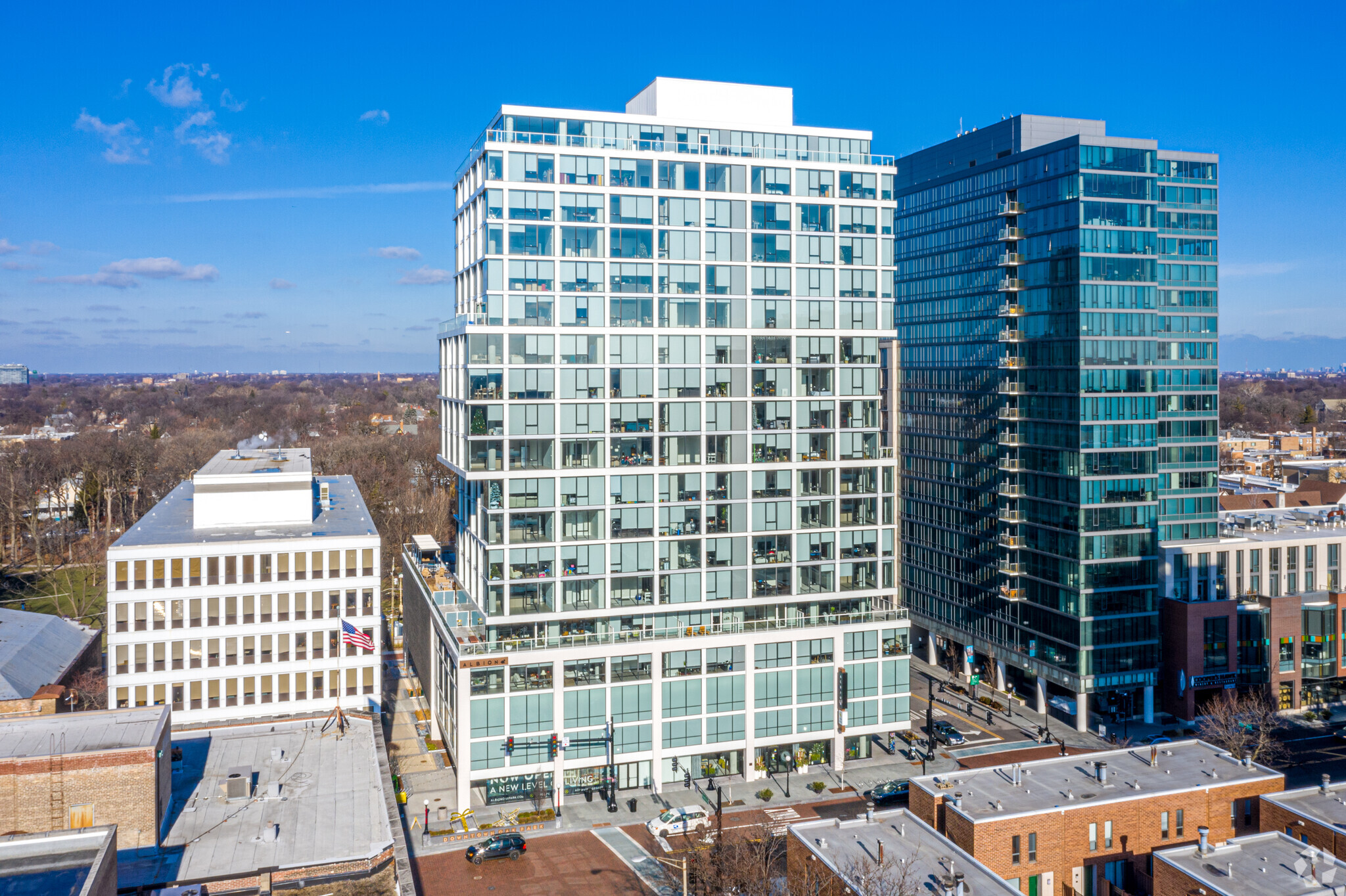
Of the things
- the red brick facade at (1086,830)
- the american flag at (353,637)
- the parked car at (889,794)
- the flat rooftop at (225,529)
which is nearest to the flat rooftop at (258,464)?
the flat rooftop at (225,529)

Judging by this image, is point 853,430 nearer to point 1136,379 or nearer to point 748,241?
point 748,241

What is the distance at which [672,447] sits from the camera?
70.4 meters

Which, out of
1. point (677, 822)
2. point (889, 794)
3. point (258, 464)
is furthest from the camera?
point (258, 464)

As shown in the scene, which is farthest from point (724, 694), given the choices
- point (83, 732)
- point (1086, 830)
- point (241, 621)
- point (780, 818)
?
point (83, 732)

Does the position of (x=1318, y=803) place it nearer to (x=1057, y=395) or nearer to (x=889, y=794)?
(x=889, y=794)

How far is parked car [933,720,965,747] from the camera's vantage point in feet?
248

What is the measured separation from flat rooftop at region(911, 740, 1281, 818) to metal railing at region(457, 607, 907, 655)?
20.0m

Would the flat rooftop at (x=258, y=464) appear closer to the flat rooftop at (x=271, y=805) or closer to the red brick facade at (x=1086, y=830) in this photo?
the flat rooftop at (x=271, y=805)

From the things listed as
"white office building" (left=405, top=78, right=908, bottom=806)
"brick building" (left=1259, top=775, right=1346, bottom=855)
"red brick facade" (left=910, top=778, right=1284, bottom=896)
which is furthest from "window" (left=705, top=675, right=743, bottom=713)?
"brick building" (left=1259, top=775, right=1346, bottom=855)

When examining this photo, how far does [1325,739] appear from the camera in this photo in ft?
251

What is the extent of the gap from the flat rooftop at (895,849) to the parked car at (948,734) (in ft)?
91.0

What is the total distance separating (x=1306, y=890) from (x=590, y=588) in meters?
43.2

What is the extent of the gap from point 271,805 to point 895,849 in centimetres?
3236

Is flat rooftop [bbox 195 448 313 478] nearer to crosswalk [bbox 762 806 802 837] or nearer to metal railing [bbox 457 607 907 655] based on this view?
metal railing [bbox 457 607 907 655]
